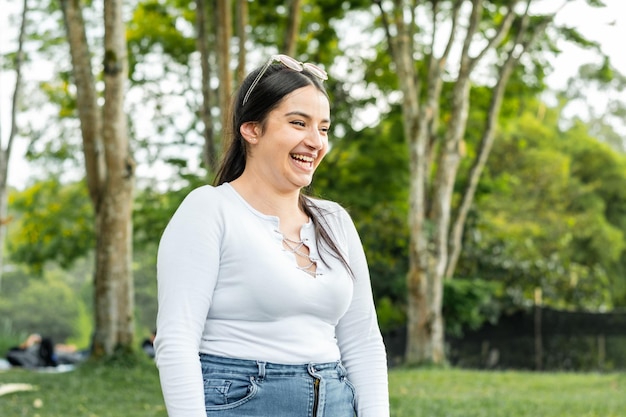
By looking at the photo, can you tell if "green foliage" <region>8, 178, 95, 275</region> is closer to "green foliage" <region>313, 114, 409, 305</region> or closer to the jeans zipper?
"green foliage" <region>313, 114, 409, 305</region>

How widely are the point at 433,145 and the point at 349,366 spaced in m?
14.5

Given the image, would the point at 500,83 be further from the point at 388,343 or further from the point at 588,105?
the point at 588,105

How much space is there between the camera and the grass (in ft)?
28.4

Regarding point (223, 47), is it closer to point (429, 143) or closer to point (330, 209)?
point (429, 143)

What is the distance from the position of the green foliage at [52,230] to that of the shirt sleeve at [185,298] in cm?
1938

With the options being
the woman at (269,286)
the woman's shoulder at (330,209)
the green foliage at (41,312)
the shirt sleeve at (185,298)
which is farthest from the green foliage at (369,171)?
the green foliage at (41,312)

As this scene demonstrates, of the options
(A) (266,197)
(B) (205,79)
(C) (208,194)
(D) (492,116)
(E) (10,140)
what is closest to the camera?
(C) (208,194)

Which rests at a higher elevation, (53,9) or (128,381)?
(53,9)

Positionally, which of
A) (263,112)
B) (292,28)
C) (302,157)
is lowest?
(302,157)

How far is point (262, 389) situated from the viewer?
2.36 metres

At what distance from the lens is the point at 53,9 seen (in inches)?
720

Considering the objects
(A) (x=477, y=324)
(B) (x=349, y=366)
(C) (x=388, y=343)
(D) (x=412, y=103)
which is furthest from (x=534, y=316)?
(B) (x=349, y=366)

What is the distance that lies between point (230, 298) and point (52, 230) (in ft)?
64.7

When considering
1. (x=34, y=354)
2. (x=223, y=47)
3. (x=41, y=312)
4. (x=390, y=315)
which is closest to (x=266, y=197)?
(x=223, y=47)
